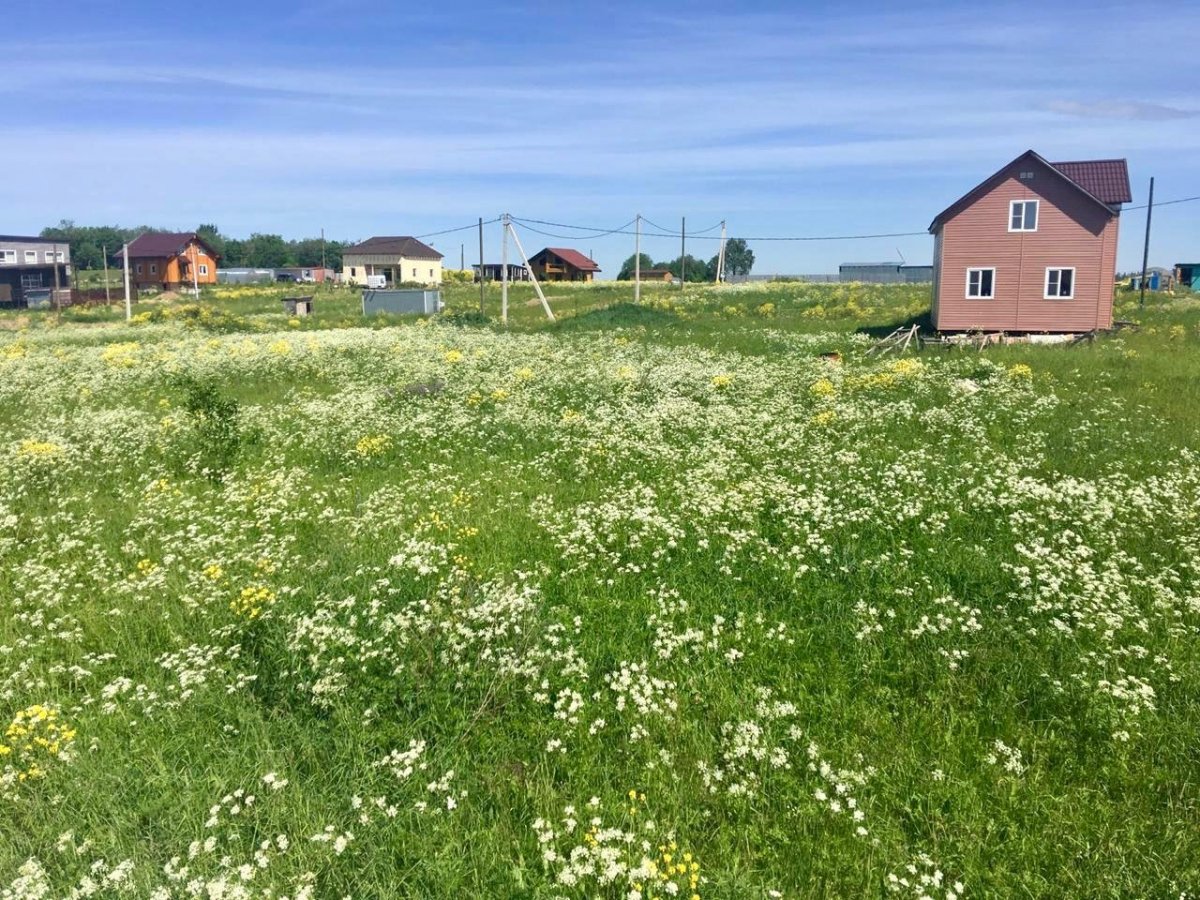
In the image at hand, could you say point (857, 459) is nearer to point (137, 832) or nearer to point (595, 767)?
point (595, 767)

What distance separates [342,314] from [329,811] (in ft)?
153

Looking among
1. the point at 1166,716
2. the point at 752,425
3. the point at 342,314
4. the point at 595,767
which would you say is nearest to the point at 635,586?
the point at 595,767

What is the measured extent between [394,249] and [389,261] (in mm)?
1865

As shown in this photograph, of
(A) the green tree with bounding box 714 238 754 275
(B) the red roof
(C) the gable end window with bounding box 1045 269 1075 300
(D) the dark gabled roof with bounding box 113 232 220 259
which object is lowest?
(C) the gable end window with bounding box 1045 269 1075 300

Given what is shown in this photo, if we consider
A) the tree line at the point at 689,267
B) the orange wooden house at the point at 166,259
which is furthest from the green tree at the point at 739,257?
the orange wooden house at the point at 166,259

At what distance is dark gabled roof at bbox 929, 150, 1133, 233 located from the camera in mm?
28312

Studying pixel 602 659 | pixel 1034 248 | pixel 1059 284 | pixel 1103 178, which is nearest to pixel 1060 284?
pixel 1059 284

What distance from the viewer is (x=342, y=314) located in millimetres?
48188

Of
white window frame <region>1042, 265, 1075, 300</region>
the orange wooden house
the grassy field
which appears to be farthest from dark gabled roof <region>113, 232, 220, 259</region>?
white window frame <region>1042, 265, 1075, 300</region>

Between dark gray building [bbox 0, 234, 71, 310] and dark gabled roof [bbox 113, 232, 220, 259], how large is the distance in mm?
6617

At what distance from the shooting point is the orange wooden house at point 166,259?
8169cm

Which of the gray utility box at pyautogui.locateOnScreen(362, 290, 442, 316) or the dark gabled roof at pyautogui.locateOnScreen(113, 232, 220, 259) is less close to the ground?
the dark gabled roof at pyautogui.locateOnScreen(113, 232, 220, 259)

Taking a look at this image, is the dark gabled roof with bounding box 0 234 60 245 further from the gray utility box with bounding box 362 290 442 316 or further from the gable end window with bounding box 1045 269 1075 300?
the gable end window with bounding box 1045 269 1075 300

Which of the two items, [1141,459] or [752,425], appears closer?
[1141,459]
